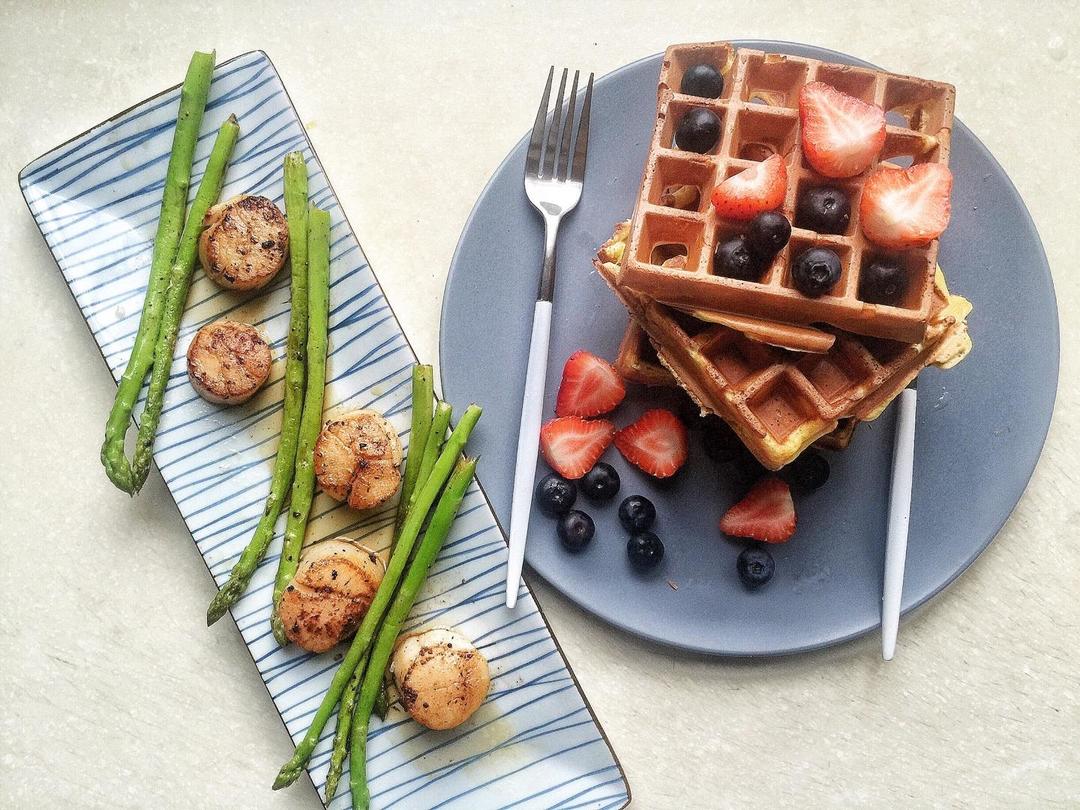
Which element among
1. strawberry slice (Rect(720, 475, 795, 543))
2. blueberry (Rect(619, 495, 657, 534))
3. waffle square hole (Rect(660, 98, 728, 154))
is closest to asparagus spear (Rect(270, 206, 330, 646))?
blueberry (Rect(619, 495, 657, 534))

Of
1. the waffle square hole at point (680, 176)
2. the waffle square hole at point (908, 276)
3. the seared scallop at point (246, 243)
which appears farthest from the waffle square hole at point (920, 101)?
the seared scallop at point (246, 243)

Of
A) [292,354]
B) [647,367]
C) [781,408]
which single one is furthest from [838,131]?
[292,354]

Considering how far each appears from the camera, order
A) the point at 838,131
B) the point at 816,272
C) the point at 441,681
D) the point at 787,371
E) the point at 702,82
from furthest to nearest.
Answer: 1. the point at 441,681
2. the point at 702,82
3. the point at 787,371
4. the point at 838,131
5. the point at 816,272

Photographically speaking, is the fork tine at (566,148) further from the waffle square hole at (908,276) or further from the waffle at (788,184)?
the waffle square hole at (908,276)

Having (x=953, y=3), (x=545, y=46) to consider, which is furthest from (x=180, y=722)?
(x=953, y=3)

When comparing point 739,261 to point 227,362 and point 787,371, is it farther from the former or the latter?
point 227,362

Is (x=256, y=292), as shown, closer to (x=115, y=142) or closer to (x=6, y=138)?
(x=115, y=142)

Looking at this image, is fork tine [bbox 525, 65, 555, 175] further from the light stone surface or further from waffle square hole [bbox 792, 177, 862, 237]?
waffle square hole [bbox 792, 177, 862, 237]
